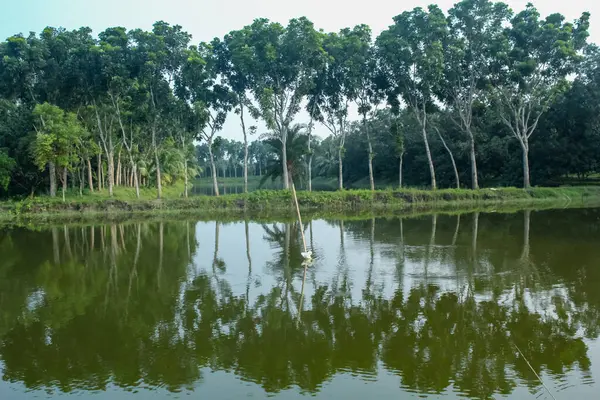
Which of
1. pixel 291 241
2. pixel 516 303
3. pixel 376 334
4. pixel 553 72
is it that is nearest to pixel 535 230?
pixel 291 241

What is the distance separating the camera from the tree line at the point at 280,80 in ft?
120

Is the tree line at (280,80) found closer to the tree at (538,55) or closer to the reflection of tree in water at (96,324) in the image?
the tree at (538,55)

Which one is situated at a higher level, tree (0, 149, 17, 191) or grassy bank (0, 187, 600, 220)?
tree (0, 149, 17, 191)

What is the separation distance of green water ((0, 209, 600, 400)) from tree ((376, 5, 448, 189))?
75.6ft

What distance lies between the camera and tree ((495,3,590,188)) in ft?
127

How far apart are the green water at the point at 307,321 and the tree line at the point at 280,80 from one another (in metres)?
20.9

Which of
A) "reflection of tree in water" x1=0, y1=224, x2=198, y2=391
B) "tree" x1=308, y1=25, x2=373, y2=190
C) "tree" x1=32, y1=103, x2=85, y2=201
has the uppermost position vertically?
"tree" x1=308, y1=25, x2=373, y2=190

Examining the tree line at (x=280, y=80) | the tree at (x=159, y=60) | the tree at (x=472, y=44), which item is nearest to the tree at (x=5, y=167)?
the tree line at (x=280, y=80)

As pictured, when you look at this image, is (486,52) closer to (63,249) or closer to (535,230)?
(535,230)

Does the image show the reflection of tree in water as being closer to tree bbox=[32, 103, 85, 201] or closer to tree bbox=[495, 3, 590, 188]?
tree bbox=[32, 103, 85, 201]

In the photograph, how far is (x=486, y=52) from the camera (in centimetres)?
4031

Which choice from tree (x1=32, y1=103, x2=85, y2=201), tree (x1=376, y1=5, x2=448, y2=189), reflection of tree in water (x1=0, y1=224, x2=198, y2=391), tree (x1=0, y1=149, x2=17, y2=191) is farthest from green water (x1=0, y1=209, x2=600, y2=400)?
tree (x1=376, y1=5, x2=448, y2=189)

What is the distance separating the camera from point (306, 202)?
127 ft

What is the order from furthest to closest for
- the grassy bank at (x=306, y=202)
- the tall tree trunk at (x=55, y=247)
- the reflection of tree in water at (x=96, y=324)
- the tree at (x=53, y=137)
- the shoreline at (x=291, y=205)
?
the grassy bank at (x=306, y=202) → the shoreline at (x=291, y=205) → the tree at (x=53, y=137) → the tall tree trunk at (x=55, y=247) → the reflection of tree in water at (x=96, y=324)
